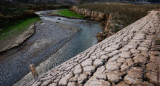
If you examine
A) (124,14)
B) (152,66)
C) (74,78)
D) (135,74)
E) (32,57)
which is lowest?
Result: (32,57)

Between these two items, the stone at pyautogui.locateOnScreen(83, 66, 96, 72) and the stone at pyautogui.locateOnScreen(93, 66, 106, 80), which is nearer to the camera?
the stone at pyautogui.locateOnScreen(93, 66, 106, 80)

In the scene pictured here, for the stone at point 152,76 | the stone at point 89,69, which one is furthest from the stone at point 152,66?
the stone at point 89,69

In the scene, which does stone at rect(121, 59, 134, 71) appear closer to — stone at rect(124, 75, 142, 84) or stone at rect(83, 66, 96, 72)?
stone at rect(124, 75, 142, 84)

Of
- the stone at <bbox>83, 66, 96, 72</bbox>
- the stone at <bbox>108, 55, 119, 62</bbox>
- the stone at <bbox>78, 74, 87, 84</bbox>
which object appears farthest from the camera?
the stone at <bbox>108, 55, 119, 62</bbox>

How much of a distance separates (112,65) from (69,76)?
1467mm

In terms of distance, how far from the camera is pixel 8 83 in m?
6.16

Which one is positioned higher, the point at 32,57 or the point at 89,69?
the point at 89,69

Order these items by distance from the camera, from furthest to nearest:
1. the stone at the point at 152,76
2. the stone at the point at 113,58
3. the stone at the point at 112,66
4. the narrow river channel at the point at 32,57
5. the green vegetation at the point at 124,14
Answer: the green vegetation at the point at 124,14 → the narrow river channel at the point at 32,57 → the stone at the point at 113,58 → the stone at the point at 112,66 → the stone at the point at 152,76

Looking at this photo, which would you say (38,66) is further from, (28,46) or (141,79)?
(141,79)

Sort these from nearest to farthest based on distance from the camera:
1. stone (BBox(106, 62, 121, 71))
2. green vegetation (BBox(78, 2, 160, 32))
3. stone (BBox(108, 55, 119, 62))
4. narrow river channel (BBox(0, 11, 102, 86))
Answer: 1. stone (BBox(106, 62, 121, 71))
2. stone (BBox(108, 55, 119, 62))
3. narrow river channel (BBox(0, 11, 102, 86))
4. green vegetation (BBox(78, 2, 160, 32))

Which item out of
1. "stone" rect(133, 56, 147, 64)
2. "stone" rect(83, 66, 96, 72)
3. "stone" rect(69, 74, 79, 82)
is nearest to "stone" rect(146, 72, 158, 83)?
"stone" rect(133, 56, 147, 64)

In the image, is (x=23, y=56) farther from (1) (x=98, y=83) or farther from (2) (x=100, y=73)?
(1) (x=98, y=83)

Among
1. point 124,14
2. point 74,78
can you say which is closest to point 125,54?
point 74,78

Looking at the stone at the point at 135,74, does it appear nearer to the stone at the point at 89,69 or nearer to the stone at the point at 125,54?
the stone at the point at 125,54
